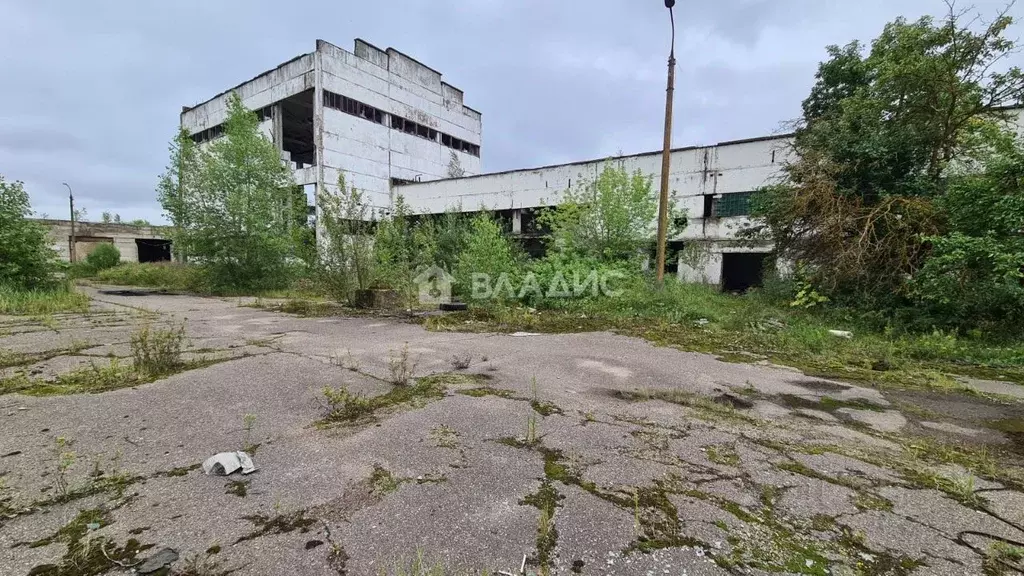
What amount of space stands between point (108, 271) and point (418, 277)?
850 inches

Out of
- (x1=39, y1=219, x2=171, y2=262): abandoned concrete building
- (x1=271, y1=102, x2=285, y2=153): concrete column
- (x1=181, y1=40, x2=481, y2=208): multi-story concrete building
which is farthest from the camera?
(x1=39, y1=219, x2=171, y2=262): abandoned concrete building

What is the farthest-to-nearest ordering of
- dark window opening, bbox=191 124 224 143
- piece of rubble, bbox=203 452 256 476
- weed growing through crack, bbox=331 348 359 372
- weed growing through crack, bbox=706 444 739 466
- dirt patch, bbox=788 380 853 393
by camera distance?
dark window opening, bbox=191 124 224 143
weed growing through crack, bbox=331 348 359 372
dirt patch, bbox=788 380 853 393
weed growing through crack, bbox=706 444 739 466
piece of rubble, bbox=203 452 256 476

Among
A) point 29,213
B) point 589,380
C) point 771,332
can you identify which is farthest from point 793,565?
point 29,213

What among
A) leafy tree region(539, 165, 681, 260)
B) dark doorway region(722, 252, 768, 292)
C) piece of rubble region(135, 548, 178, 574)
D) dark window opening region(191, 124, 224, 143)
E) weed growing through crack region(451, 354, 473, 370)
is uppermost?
dark window opening region(191, 124, 224, 143)

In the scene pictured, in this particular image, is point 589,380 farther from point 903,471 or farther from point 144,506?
point 144,506

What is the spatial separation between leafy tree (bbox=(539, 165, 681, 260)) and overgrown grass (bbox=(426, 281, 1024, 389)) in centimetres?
189

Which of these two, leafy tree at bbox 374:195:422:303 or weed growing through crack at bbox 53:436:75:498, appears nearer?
weed growing through crack at bbox 53:436:75:498

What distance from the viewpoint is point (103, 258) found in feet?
77.1

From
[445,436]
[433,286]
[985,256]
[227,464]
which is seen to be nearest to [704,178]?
[985,256]

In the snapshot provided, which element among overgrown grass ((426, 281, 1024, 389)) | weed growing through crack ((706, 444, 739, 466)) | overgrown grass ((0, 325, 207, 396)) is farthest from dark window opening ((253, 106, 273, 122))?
weed growing through crack ((706, 444, 739, 466))

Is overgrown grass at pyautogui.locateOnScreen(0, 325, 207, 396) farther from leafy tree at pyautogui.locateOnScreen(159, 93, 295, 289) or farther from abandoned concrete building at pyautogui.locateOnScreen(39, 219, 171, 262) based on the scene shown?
abandoned concrete building at pyautogui.locateOnScreen(39, 219, 171, 262)

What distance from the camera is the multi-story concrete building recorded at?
71.5 ft

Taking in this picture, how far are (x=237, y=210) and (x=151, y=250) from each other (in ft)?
82.6

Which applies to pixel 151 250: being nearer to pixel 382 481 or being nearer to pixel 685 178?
pixel 685 178
